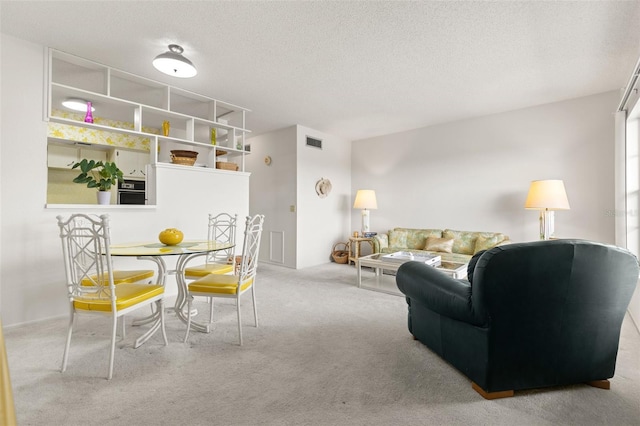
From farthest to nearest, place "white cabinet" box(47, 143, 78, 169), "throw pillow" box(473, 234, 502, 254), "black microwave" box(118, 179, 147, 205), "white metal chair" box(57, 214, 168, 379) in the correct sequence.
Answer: "black microwave" box(118, 179, 147, 205)
"white cabinet" box(47, 143, 78, 169)
"throw pillow" box(473, 234, 502, 254)
"white metal chair" box(57, 214, 168, 379)

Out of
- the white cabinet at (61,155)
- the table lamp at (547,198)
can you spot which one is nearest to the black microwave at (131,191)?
the white cabinet at (61,155)

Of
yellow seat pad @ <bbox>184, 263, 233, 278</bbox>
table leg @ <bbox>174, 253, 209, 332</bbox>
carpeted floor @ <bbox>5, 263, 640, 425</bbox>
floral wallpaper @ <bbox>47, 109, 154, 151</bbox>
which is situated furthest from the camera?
floral wallpaper @ <bbox>47, 109, 154, 151</bbox>

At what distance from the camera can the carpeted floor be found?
156cm

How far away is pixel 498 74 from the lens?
11.0 ft

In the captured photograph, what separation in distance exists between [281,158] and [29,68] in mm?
3440

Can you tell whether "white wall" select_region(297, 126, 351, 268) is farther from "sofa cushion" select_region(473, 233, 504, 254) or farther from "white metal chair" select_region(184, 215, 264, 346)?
"white metal chair" select_region(184, 215, 264, 346)

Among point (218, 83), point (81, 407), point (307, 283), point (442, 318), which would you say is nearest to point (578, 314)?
point (442, 318)

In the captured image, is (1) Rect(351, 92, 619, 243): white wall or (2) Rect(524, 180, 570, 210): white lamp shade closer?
(2) Rect(524, 180, 570, 210): white lamp shade

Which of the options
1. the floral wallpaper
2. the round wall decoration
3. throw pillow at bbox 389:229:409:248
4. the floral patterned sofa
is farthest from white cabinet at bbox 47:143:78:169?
throw pillow at bbox 389:229:409:248

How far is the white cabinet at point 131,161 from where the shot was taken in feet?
16.2

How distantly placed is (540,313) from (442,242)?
9.90ft

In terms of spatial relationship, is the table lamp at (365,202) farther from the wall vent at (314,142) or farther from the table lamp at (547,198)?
the table lamp at (547,198)

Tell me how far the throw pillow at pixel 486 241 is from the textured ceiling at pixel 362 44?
1.86 m

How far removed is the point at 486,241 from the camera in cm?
432
